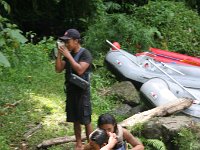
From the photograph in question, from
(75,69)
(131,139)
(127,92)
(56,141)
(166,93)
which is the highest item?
(75,69)

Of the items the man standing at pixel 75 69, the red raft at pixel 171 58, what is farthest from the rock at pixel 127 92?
the man standing at pixel 75 69

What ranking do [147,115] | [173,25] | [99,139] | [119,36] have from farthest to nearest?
[173,25] → [119,36] → [147,115] → [99,139]

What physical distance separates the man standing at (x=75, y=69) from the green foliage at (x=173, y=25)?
27.3 feet

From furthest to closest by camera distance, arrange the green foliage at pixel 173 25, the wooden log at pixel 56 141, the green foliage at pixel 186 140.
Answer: the green foliage at pixel 173 25 → the green foliage at pixel 186 140 → the wooden log at pixel 56 141

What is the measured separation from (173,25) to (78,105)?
9.28 metres

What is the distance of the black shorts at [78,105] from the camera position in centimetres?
529

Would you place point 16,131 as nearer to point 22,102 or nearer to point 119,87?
point 22,102

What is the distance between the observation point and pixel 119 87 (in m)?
9.62

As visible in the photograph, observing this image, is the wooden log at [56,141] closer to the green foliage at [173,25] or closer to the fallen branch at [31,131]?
the fallen branch at [31,131]

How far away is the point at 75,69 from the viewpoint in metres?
5.07

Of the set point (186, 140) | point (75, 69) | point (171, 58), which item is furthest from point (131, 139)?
point (171, 58)

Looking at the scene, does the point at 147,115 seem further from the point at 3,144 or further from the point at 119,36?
the point at 119,36

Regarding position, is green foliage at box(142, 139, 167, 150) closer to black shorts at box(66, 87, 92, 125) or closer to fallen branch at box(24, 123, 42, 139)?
black shorts at box(66, 87, 92, 125)

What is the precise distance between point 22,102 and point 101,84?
275cm
